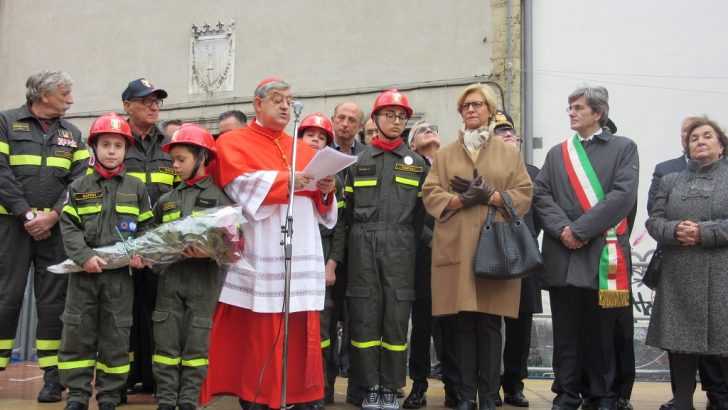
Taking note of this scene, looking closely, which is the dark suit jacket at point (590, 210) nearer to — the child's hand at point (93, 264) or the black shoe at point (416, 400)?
the black shoe at point (416, 400)

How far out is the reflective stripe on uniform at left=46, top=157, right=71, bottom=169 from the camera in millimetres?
5633

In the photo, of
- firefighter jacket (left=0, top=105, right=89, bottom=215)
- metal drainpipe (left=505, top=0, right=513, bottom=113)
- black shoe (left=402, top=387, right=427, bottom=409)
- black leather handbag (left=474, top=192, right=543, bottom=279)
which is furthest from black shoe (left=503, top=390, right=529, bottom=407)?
metal drainpipe (left=505, top=0, right=513, bottom=113)

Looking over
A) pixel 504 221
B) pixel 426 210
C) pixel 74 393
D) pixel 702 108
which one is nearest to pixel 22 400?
pixel 74 393

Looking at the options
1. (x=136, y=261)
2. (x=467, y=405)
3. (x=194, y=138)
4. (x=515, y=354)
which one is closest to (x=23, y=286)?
(x=136, y=261)

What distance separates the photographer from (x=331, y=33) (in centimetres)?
1375

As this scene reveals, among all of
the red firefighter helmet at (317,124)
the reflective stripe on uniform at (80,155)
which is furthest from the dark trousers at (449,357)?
the reflective stripe on uniform at (80,155)

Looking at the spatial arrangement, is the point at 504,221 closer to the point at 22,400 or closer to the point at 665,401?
the point at 665,401

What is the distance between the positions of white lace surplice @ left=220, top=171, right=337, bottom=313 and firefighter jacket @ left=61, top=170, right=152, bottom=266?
685mm

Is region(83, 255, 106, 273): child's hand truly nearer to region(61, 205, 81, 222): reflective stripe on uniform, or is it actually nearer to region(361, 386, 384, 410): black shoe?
region(61, 205, 81, 222): reflective stripe on uniform

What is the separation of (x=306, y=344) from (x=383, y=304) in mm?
703

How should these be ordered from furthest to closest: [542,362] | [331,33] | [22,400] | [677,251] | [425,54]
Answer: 1. [331,33]
2. [425,54]
3. [542,362]
4. [22,400]
5. [677,251]

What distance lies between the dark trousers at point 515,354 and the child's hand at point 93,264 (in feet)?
10.2

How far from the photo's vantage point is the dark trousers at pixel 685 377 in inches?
197

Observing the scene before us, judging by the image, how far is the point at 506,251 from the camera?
15.8ft
